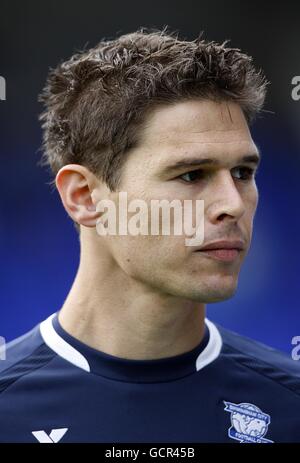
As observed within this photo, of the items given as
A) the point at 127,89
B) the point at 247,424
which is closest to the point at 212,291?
the point at 247,424

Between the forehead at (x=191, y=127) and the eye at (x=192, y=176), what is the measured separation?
0.26 feet

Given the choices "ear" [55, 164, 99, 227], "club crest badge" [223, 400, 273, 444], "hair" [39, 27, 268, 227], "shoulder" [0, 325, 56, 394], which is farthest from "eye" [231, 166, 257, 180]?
"shoulder" [0, 325, 56, 394]

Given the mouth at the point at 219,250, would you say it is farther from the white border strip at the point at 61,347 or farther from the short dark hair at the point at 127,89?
the white border strip at the point at 61,347

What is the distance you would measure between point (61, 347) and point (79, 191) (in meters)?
0.54

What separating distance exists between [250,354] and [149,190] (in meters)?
0.80

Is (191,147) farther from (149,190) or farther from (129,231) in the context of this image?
(129,231)

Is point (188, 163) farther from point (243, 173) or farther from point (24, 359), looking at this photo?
point (24, 359)

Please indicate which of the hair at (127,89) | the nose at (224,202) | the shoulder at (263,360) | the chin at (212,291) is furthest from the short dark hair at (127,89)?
the shoulder at (263,360)

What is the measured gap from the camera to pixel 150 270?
6.40 feet

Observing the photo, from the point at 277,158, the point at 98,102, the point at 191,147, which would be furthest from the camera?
the point at 277,158

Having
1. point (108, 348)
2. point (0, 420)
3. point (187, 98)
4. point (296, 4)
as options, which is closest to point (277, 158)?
point (296, 4)

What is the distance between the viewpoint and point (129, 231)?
1.97 meters

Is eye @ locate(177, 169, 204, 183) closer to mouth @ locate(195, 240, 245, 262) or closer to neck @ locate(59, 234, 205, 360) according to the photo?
mouth @ locate(195, 240, 245, 262)

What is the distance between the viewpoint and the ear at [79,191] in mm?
2082
